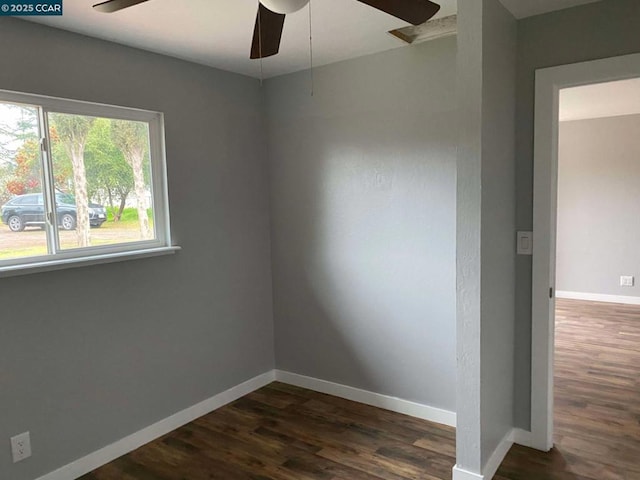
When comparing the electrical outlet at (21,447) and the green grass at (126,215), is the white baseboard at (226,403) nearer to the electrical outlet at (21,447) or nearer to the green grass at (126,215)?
the electrical outlet at (21,447)

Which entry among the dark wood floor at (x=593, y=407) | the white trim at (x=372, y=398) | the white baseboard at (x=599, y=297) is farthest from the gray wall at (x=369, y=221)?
the white baseboard at (x=599, y=297)

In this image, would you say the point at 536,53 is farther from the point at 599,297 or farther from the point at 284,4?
the point at 599,297

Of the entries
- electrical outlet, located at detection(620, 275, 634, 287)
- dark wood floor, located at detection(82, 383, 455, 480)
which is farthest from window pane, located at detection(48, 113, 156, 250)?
electrical outlet, located at detection(620, 275, 634, 287)

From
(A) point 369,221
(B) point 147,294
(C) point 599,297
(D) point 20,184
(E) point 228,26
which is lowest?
(C) point 599,297

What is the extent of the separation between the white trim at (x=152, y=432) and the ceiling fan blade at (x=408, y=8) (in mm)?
2649

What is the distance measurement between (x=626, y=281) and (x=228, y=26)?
5757 millimetres

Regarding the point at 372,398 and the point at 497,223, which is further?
the point at 372,398

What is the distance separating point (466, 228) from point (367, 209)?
1.10 m

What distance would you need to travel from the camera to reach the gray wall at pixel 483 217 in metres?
2.15

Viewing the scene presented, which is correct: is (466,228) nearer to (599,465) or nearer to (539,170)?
(539,170)

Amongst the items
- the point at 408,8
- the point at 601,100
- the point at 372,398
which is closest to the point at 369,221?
the point at 372,398

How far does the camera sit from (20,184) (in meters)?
2.36

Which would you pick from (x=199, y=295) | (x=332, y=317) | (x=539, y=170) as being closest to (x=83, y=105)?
(x=199, y=295)

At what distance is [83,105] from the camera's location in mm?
2596
